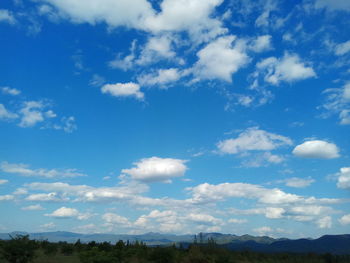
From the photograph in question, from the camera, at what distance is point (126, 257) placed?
48.3 metres

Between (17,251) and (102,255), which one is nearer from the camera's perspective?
(17,251)

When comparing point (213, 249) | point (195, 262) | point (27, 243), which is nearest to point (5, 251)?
point (27, 243)

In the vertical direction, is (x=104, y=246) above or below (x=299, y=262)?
above

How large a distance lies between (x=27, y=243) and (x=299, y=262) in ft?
165

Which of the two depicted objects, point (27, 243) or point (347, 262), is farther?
point (347, 262)

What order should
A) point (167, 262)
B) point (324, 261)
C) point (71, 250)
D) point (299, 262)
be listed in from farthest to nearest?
1. point (324, 261)
2. point (299, 262)
3. point (71, 250)
4. point (167, 262)

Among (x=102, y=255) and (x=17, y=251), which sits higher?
(x=17, y=251)

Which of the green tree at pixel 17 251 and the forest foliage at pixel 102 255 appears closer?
the green tree at pixel 17 251

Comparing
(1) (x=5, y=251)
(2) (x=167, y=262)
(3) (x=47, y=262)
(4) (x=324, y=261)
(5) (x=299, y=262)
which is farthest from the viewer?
(4) (x=324, y=261)

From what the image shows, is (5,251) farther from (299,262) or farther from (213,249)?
(299,262)

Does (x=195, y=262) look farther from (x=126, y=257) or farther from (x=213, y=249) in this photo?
(x=213, y=249)

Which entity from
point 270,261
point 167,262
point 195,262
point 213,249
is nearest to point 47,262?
point 167,262

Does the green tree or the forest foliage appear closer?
the green tree

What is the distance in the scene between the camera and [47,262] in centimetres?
4019
